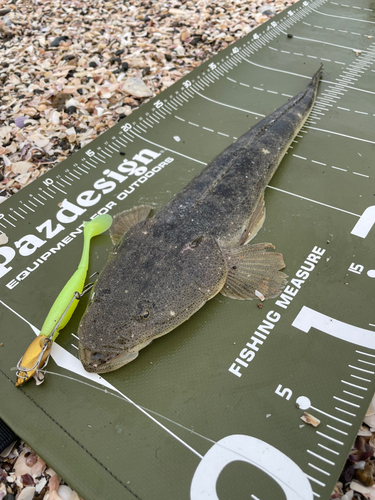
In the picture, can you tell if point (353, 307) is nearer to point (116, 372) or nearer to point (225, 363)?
point (225, 363)

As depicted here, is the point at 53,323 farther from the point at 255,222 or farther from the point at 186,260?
the point at 255,222

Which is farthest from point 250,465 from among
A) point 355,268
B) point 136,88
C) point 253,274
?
point 136,88

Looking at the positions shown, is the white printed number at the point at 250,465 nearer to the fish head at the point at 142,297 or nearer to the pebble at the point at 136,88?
the fish head at the point at 142,297

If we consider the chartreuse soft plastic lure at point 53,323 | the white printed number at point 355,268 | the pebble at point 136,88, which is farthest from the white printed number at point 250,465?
the pebble at point 136,88

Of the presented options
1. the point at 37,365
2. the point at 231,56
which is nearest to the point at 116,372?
the point at 37,365

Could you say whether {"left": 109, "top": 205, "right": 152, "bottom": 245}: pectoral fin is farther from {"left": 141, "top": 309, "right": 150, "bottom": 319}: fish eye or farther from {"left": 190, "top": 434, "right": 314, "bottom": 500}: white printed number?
{"left": 190, "top": 434, "right": 314, "bottom": 500}: white printed number

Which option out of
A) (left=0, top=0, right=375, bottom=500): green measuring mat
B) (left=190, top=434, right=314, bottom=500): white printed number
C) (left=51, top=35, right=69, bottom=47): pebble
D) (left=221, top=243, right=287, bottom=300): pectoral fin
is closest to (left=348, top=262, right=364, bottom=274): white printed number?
(left=0, top=0, right=375, bottom=500): green measuring mat
